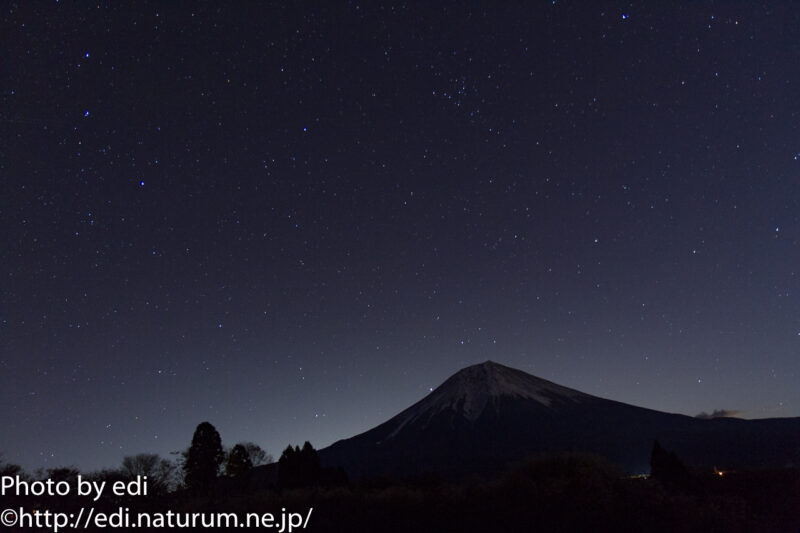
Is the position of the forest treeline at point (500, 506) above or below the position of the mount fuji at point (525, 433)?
above

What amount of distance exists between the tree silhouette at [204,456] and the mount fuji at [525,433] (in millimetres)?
53120

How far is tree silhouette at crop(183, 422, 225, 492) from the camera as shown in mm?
53781

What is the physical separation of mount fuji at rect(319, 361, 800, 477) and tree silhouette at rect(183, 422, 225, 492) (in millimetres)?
53120

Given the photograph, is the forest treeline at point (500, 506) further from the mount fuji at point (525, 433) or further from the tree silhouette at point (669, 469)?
the mount fuji at point (525, 433)

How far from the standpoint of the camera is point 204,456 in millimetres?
55156

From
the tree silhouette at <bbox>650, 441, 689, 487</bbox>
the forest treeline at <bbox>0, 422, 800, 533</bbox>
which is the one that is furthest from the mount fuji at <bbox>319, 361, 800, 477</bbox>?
the forest treeline at <bbox>0, 422, 800, 533</bbox>

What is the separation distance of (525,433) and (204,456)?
343ft

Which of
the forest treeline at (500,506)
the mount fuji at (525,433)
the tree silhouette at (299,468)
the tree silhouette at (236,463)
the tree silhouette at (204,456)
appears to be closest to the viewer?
the forest treeline at (500,506)

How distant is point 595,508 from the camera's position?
15.8 metres

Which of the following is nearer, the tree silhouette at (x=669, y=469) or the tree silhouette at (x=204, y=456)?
the tree silhouette at (x=669, y=469)

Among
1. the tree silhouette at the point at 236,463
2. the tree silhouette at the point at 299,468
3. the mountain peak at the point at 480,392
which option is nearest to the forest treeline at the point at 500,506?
the tree silhouette at the point at 299,468

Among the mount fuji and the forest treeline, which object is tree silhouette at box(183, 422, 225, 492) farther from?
the mount fuji

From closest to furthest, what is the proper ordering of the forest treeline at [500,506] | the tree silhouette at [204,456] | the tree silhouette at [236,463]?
the forest treeline at [500,506]
the tree silhouette at [204,456]
the tree silhouette at [236,463]

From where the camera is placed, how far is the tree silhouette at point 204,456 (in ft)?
176
